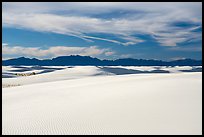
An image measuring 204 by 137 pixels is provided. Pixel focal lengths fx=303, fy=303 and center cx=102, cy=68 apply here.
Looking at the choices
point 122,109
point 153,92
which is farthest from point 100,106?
point 153,92

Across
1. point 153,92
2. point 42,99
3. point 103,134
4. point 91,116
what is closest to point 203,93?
point 153,92

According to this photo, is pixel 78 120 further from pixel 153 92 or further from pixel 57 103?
pixel 153 92

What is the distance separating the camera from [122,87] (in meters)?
14.6

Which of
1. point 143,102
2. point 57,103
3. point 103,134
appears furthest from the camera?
point 57,103

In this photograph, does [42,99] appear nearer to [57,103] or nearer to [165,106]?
[57,103]

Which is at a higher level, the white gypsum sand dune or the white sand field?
the white sand field

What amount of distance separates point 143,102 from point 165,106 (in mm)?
976

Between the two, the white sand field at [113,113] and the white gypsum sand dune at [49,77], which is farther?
the white gypsum sand dune at [49,77]

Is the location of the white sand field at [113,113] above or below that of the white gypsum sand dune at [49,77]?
above

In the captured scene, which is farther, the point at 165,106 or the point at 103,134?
the point at 165,106

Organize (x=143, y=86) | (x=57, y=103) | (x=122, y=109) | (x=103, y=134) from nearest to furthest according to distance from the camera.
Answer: (x=103, y=134) → (x=122, y=109) → (x=57, y=103) → (x=143, y=86)

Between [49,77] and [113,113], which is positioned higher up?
[113,113]

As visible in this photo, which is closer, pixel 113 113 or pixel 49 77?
pixel 113 113

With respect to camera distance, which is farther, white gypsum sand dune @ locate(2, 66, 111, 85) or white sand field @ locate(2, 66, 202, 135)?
white gypsum sand dune @ locate(2, 66, 111, 85)
